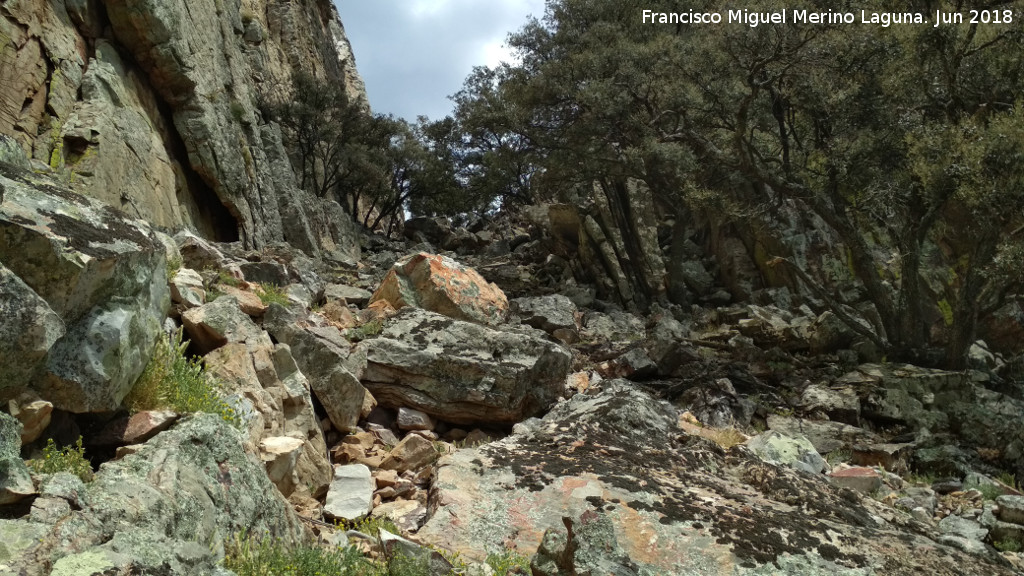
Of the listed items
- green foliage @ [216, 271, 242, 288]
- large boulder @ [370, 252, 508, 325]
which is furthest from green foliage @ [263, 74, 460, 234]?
green foliage @ [216, 271, 242, 288]

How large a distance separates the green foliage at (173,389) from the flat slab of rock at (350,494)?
1.04 meters

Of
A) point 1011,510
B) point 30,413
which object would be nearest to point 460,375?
point 30,413

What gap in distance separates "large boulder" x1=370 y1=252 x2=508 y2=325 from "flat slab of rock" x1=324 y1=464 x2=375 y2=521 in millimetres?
5683

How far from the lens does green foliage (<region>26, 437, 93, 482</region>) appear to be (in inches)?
143

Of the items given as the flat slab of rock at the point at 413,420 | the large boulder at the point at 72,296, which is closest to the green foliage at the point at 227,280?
the flat slab of rock at the point at 413,420

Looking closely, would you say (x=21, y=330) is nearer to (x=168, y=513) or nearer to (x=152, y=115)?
(x=168, y=513)

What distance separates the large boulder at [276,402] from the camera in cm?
571

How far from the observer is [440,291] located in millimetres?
12023

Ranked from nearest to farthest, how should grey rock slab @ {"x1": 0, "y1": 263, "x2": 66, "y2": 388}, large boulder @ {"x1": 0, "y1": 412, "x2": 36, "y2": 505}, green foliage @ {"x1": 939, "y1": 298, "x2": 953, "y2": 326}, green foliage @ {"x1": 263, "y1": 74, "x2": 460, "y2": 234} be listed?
large boulder @ {"x1": 0, "y1": 412, "x2": 36, "y2": 505} < grey rock slab @ {"x1": 0, "y1": 263, "x2": 66, "y2": 388} < green foliage @ {"x1": 939, "y1": 298, "x2": 953, "y2": 326} < green foliage @ {"x1": 263, "y1": 74, "x2": 460, "y2": 234}

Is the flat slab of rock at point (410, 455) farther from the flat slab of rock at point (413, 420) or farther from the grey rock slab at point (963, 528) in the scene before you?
the grey rock slab at point (963, 528)

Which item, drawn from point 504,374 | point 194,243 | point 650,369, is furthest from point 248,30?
point 504,374

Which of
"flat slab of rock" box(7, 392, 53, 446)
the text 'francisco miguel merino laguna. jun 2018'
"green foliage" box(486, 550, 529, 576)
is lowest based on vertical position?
"green foliage" box(486, 550, 529, 576)

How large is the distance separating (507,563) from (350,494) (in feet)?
5.57

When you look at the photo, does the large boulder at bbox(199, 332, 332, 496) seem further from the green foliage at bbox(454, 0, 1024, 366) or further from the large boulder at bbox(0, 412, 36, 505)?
the green foliage at bbox(454, 0, 1024, 366)
